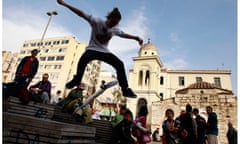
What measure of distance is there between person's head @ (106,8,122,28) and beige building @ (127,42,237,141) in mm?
17316

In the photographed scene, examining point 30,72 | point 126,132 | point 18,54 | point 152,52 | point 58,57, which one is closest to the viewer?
point 126,132

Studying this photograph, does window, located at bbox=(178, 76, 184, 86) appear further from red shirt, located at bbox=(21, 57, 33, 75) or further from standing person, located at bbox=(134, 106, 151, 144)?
red shirt, located at bbox=(21, 57, 33, 75)

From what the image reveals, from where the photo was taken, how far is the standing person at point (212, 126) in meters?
5.52

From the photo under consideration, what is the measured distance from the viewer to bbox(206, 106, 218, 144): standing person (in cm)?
552

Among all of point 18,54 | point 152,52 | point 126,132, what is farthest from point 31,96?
point 18,54

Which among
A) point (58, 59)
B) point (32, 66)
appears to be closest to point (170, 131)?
point (32, 66)

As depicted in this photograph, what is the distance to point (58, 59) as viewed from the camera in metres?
40.9

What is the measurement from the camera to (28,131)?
2.44 metres

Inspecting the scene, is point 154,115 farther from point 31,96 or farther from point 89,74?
point 89,74

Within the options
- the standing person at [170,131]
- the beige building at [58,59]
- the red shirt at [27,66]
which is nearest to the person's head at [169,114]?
the standing person at [170,131]

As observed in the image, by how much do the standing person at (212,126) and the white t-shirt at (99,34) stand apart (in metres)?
4.34

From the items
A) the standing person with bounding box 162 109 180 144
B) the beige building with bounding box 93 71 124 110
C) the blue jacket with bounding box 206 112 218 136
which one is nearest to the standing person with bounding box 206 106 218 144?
the blue jacket with bounding box 206 112 218 136

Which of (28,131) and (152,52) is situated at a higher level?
(152,52)

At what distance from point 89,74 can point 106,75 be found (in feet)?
35.9
